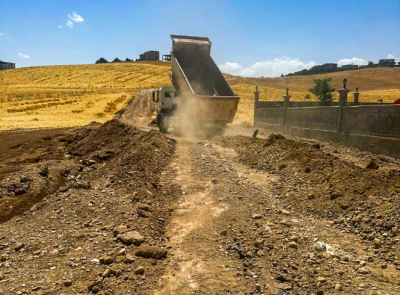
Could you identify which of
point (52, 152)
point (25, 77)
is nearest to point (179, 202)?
point (52, 152)

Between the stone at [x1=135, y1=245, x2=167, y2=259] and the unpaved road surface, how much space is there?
2 cm

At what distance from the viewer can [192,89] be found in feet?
55.1

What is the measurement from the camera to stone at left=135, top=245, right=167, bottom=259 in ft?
15.8

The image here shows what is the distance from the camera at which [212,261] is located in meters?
4.82

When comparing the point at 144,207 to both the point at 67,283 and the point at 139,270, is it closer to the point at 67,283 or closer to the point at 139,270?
the point at 139,270

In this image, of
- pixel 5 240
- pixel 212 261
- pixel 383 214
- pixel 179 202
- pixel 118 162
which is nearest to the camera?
pixel 212 261

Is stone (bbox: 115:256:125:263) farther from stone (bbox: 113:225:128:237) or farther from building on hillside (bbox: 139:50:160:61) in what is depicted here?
building on hillside (bbox: 139:50:160:61)

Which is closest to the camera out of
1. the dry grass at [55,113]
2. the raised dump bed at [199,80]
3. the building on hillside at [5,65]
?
the raised dump bed at [199,80]

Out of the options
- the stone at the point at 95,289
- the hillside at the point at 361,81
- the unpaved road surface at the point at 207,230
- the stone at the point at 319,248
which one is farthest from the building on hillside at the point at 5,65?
the stone at the point at 319,248

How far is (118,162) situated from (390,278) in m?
7.95

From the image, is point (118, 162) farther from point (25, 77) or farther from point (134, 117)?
point (25, 77)

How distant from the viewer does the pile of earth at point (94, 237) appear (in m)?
4.14

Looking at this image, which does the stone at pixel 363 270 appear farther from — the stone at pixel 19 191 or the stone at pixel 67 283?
the stone at pixel 19 191

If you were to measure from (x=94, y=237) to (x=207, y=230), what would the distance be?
2043mm
